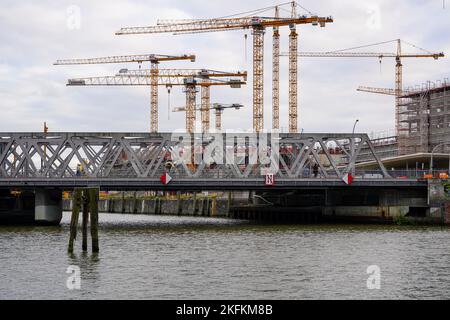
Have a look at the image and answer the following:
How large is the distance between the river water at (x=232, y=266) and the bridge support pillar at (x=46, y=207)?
18.5 m

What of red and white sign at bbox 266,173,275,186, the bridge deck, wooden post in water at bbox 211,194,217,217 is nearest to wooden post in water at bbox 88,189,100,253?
the bridge deck

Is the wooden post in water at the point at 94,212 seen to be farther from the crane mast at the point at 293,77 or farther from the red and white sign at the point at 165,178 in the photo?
the crane mast at the point at 293,77

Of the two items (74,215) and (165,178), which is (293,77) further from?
(74,215)

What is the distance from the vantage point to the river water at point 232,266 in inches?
1430

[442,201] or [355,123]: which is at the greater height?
[355,123]

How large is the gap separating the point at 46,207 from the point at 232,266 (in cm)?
4846

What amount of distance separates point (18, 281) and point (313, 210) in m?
63.8

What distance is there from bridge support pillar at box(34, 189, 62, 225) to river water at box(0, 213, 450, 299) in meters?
18.5

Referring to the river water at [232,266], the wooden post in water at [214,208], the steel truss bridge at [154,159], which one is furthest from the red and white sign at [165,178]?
the wooden post in water at [214,208]

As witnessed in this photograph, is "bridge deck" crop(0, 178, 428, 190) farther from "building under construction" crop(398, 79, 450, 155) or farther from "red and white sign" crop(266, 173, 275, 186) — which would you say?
"building under construction" crop(398, 79, 450, 155)

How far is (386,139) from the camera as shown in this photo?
18488 centimetres

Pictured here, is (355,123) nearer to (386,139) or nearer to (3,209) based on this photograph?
(3,209)
